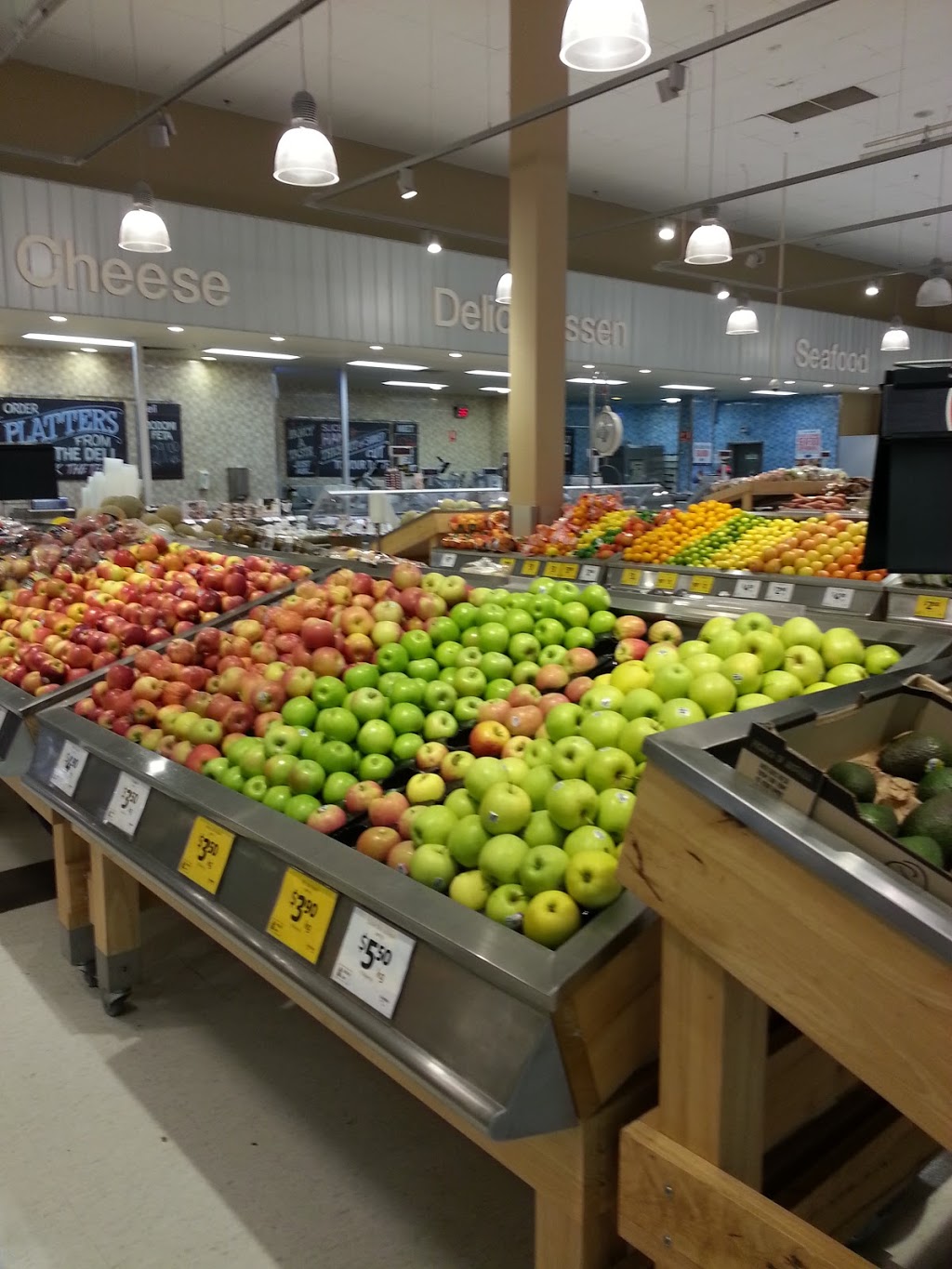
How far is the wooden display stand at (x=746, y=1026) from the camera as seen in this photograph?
957 mm

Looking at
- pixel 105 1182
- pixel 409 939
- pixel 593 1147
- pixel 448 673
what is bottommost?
pixel 105 1182

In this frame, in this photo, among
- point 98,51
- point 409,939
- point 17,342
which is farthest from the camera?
point 17,342

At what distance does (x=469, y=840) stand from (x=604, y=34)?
307 centimetres

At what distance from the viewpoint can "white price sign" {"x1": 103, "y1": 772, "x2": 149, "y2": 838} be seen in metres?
2.16

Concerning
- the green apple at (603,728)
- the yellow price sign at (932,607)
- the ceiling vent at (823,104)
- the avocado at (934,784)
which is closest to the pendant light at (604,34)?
the yellow price sign at (932,607)

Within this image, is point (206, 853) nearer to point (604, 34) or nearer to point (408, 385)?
point (604, 34)

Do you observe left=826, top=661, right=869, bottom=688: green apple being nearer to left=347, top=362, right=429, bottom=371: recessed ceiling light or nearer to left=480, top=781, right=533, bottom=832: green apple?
left=480, top=781, right=533, bottom=832: green apple

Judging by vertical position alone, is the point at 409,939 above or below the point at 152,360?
below

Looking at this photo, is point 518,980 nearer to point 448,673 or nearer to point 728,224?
point 448,673

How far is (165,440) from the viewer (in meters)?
9.48

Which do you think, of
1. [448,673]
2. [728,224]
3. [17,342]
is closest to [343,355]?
[17,342]

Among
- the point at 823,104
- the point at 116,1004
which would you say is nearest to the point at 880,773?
the point at 116,1004

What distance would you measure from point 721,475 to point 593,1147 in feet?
51.5

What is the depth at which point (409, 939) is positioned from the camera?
1.41 m
